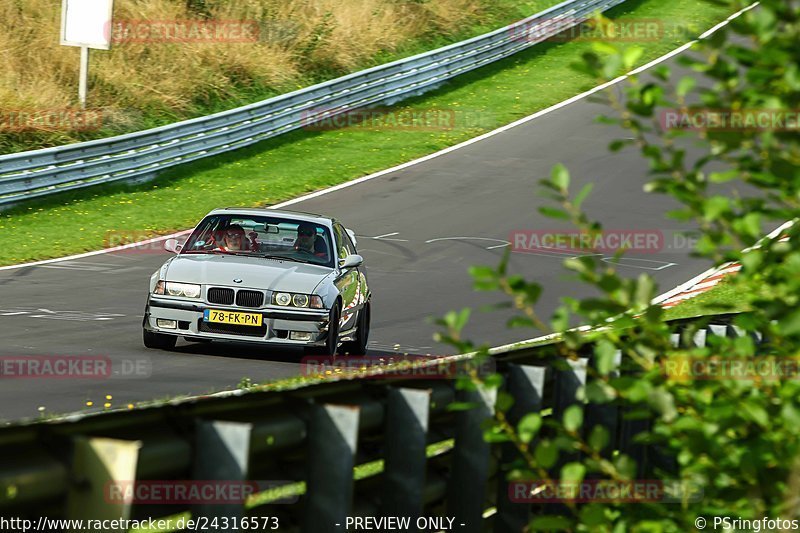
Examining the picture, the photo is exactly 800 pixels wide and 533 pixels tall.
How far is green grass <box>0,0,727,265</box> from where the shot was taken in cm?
2336

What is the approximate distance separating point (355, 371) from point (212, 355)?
1.89 m

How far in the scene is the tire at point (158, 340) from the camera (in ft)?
44.2

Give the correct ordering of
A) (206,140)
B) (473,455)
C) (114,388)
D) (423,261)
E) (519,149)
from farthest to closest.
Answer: (519,149)
(206,140)
(423,261)
(114,388)
(473,455)

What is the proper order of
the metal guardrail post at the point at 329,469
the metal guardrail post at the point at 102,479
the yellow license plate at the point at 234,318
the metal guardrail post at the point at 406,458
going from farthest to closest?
the yellow license plate at the point at 234,318 < the metal guardrail post at the point at 406,458 < the metal guardrail post at the point at 329,469 < the metal guardrail post at the point at 102,479

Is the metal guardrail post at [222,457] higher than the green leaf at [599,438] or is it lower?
lower

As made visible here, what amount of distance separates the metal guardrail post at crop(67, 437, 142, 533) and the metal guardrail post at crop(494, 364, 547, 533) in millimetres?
2198

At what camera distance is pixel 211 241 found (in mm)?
14148

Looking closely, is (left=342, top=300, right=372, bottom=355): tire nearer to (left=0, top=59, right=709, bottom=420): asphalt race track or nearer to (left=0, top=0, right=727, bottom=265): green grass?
(left=0, top=59, right=709, bottom=420): asphalt race track

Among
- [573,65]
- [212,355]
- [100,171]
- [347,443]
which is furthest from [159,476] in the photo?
[100,171]

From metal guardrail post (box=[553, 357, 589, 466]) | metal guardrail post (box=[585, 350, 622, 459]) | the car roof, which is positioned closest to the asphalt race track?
the car roof

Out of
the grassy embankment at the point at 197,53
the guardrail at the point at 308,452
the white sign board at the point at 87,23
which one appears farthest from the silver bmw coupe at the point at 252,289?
the white sign board at the point at 87,23

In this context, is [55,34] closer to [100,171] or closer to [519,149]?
[100,171]

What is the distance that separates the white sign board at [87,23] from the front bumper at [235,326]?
17263 mm

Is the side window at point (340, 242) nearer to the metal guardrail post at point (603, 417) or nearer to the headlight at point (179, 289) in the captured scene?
the headlight at point (179, 289)
